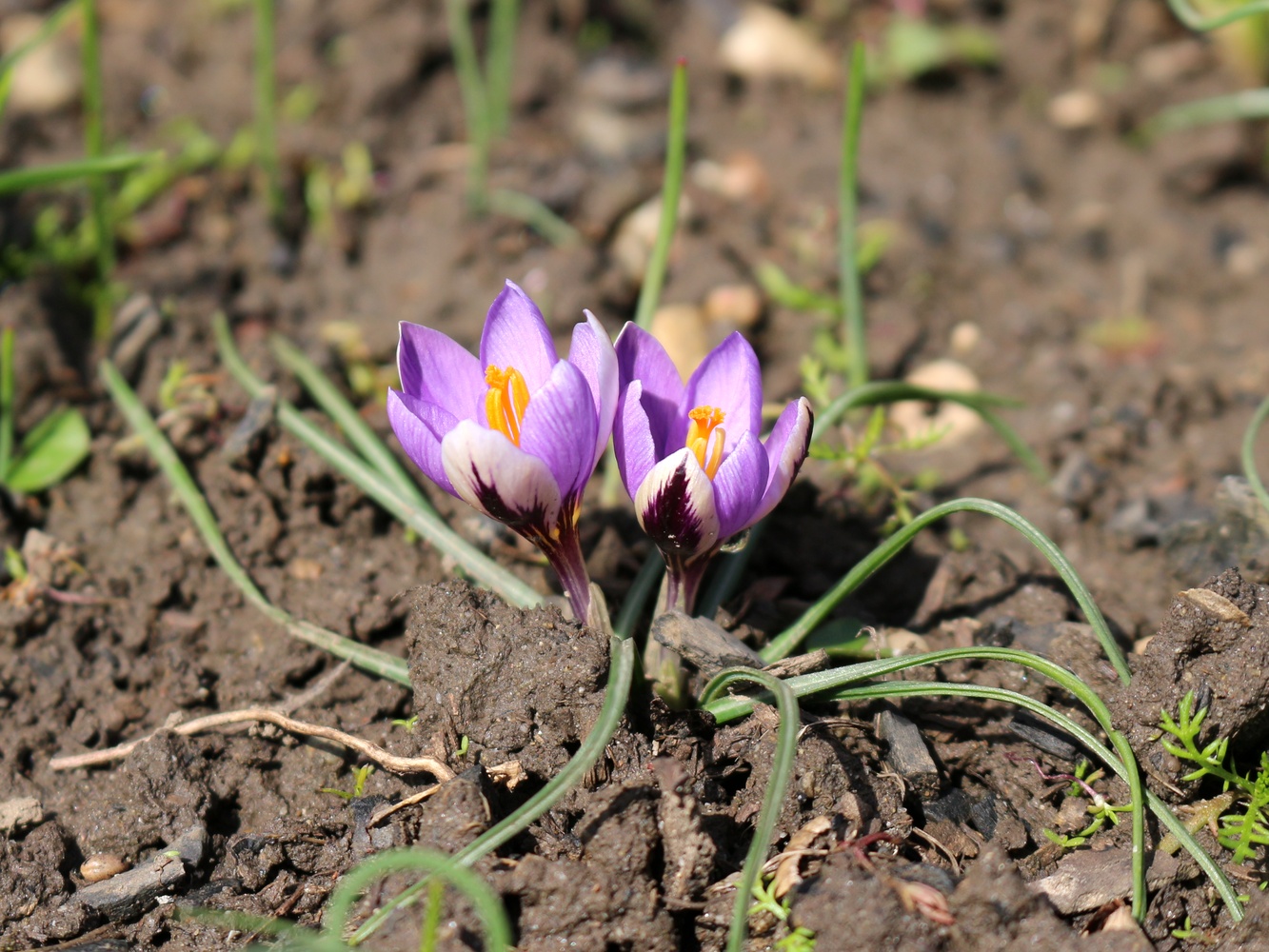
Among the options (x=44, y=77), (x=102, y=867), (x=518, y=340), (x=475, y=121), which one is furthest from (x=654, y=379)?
(x=44, y=77)

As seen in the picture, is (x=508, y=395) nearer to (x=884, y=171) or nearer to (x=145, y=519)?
(x=145, y=519)

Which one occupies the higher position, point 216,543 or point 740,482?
point 740,482

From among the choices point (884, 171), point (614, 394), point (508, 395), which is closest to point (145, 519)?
point (508, 395)

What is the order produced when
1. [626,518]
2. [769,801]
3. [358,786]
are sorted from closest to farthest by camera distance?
[769,801]
[358,786]
[626,518]

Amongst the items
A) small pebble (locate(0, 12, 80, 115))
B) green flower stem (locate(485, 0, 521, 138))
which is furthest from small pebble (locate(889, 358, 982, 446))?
small pebble (locate(0, 12, 80, 115))

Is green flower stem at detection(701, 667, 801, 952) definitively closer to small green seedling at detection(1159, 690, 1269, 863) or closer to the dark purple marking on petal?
the dark purple marking on petal

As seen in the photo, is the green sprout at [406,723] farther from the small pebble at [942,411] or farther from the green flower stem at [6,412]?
the small pebble at [942,411]

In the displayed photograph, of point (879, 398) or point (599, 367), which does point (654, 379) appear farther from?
point (879, 398)
